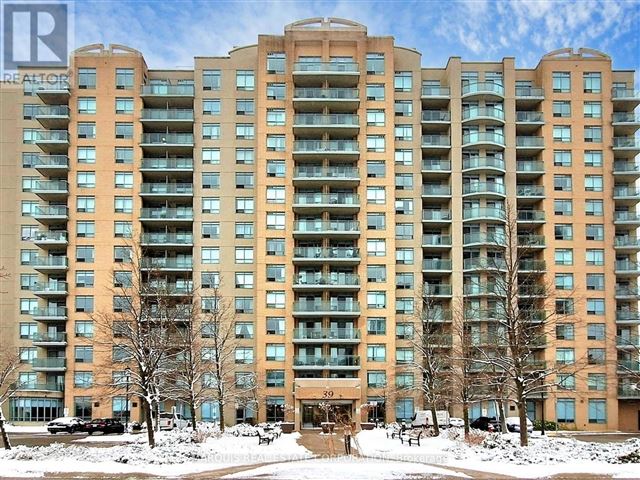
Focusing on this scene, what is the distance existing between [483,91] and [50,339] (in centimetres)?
5012

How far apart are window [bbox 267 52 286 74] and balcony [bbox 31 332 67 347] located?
33.7 metres

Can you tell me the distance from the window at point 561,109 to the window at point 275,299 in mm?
33890

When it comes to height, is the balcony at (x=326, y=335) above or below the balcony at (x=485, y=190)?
below

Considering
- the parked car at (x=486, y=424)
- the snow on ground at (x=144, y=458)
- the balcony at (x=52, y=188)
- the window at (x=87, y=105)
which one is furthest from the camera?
the window at (x=87, y=105)

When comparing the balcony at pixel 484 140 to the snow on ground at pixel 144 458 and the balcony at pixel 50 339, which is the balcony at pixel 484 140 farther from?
the balcony at pixel 50 339

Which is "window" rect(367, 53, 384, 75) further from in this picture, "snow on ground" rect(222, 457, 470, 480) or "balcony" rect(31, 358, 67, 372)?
"snow on ground" rect(222, 457, 470, 480)

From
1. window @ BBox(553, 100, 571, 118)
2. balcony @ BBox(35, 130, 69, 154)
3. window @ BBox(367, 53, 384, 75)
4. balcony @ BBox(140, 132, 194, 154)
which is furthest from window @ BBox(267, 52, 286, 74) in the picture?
window @ BBox(553, 100, 571, 118)

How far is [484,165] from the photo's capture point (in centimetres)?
7175

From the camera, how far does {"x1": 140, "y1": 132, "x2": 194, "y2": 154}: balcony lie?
71.6 m

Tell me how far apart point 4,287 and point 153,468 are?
165ft

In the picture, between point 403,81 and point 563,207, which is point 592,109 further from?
point 403,81

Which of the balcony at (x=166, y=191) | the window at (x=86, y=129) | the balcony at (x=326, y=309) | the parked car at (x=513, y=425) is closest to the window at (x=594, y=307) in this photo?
the parked car at (x=513, y=425)

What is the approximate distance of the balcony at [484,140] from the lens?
71.8 meters

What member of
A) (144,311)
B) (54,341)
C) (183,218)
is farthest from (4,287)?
(144,311)
